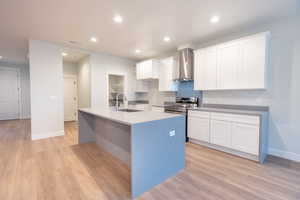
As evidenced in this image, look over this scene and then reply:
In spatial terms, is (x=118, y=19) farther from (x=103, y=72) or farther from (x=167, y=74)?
(x=103, y=72)

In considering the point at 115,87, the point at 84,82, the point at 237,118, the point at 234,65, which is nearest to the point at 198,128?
the point at 237,118

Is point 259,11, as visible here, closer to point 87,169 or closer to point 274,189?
point 274,189

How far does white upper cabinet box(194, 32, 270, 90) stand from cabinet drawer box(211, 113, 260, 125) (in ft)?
2.03

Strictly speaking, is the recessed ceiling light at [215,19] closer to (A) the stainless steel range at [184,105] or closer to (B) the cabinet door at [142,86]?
(A) the stainless steel range at [184,105]

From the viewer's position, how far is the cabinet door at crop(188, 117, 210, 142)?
3264mm

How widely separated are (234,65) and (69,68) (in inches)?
245

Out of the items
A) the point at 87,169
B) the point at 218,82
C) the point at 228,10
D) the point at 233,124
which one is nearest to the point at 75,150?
the point at 87,169

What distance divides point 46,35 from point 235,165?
4.91 meters

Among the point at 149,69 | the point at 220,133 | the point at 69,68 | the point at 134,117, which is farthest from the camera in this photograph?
the point at 69,68

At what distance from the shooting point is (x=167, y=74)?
4664 mm

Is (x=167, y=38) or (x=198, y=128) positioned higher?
(x=167, y=38)

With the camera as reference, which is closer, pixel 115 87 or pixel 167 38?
pixel 167 38

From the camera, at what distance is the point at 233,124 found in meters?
2.82

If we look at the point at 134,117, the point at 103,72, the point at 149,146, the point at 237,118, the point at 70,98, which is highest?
the point at 103,72
